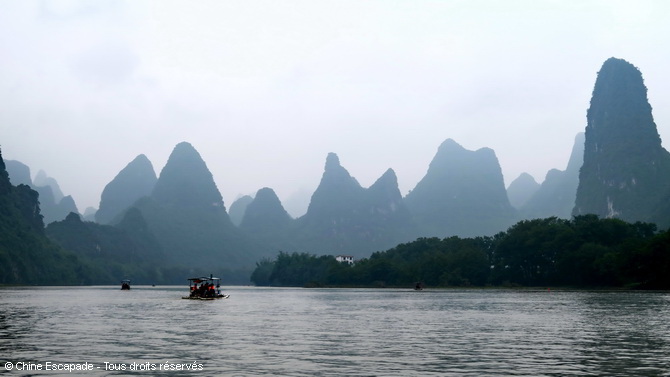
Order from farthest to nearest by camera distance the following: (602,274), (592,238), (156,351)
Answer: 1. (592,238)
2. (602,274)
3. (156,351)

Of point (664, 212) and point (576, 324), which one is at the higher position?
point (664, 212)

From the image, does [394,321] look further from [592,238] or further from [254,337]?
[592,238]

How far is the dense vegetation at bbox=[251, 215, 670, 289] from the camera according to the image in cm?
10538

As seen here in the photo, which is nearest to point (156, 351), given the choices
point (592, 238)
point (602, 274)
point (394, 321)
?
point (394, 321)

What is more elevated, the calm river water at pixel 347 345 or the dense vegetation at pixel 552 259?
the dense vegetation at pixel 552 259

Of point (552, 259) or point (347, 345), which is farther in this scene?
point (552, 259)

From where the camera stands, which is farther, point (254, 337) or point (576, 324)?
point (576, 324)

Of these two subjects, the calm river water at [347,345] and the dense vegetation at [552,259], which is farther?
the dense vegetation at [552,259]

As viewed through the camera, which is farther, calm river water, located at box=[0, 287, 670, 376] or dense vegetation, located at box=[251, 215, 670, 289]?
dense vegetation, located at box=[251, 215, 670, 289]

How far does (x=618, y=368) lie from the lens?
22.7 m

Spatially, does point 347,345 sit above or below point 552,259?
below

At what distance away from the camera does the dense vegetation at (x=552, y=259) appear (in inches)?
4149

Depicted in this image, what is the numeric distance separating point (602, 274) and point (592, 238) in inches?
562

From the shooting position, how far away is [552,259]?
132375mm
